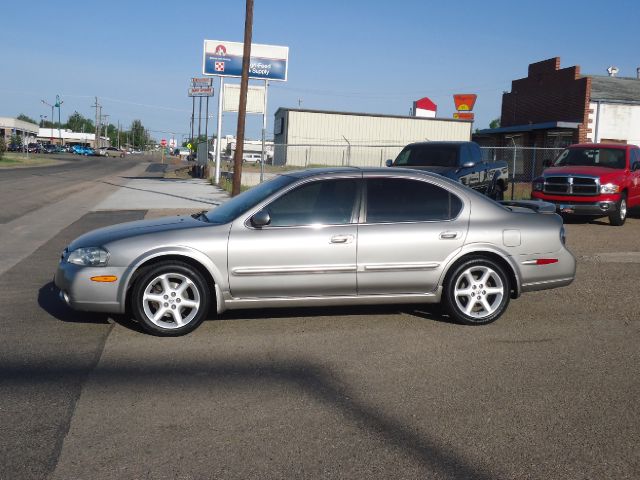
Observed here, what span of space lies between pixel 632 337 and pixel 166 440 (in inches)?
180

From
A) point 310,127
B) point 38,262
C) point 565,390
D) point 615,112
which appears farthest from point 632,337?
point 310,127

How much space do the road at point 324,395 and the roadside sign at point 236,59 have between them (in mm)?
28215

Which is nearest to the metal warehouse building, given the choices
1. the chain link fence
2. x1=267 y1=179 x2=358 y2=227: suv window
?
the chain link fence

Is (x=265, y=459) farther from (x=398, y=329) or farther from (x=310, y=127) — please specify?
(x=310, y=127)

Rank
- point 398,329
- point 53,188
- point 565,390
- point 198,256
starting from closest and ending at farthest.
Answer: point 565,390, point 198,256, point 398,329, point 53,188

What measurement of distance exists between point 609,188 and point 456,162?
347cm

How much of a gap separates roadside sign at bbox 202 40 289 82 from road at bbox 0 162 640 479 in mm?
28215

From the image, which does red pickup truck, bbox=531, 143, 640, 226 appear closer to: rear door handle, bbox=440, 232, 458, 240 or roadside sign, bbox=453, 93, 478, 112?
rear door handle, bbox=440, 232, 458, 240

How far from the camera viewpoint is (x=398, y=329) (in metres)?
6.80

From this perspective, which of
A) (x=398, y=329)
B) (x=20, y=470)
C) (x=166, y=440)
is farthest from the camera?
(x=398, y=329)

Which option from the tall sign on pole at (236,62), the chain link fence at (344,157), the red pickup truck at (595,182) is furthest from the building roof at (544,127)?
the red pickup truck at (595,182)

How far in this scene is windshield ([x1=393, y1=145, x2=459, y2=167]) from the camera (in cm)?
1600

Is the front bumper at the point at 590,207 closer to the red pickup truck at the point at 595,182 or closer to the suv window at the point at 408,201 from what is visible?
the red pickup truck at the point at 595,182

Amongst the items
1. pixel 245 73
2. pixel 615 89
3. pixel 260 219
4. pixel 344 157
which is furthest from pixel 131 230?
pixel 344 157
